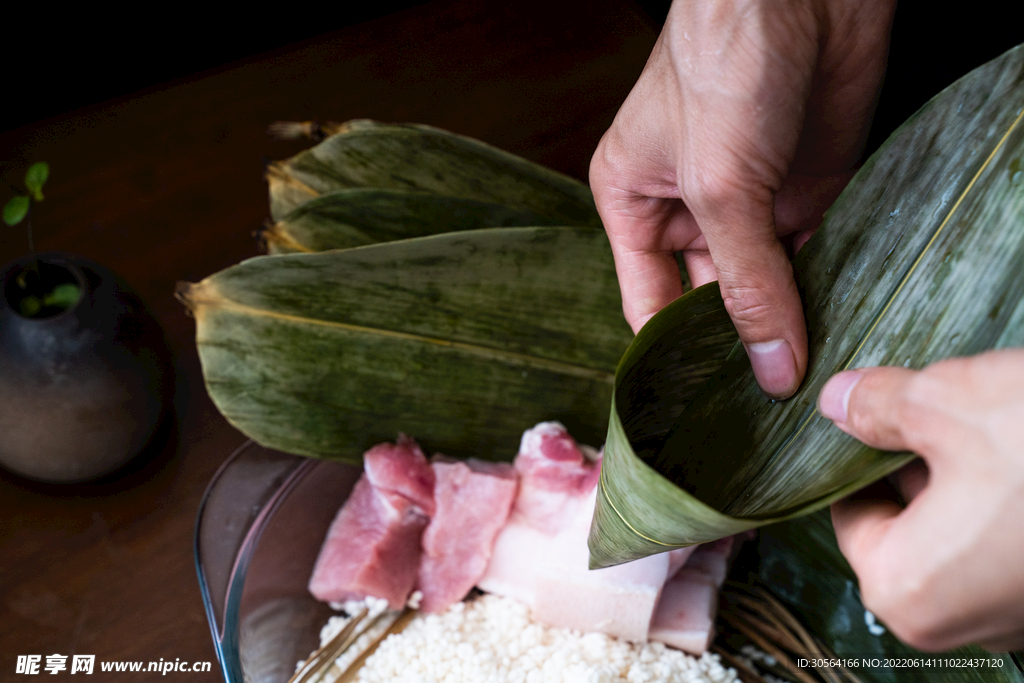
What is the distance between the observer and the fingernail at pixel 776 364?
0.43 m

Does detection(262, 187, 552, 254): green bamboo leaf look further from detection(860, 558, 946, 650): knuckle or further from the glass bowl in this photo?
detection(860, 558, 946, 650): knuckle

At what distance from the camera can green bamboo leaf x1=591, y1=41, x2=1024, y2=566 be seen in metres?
0.36

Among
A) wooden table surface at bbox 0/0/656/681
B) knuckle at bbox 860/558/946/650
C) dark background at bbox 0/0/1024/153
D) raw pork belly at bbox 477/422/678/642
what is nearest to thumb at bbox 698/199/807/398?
knuckle at bbox 860/558/946/650

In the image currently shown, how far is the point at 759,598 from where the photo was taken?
0.72 metres

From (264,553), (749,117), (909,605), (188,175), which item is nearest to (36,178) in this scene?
(188,175)

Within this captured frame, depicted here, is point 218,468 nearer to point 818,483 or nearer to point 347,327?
point 347,327

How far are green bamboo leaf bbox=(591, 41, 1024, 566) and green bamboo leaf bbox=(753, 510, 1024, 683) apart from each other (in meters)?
0.26

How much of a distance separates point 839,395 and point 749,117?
0.55 ft

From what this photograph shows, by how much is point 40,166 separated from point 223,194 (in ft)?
0.93

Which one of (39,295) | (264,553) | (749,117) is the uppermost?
(749,117)

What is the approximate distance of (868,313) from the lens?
0.42 meters

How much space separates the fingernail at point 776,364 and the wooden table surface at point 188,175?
0.58 meters

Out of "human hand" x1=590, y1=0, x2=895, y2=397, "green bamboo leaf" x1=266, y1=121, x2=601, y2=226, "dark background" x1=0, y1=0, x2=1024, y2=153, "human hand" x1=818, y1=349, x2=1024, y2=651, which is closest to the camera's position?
"human hand" x1=818, y1=349, x2=1024, y2=651

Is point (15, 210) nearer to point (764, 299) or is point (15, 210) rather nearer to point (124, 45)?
point (764, 299)
